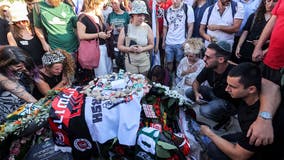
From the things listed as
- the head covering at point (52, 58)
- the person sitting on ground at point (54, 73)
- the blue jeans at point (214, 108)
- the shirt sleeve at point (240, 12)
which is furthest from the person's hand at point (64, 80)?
the shirt sleeve at point (240, 12)

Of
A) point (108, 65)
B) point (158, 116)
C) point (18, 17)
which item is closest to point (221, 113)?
point (158, 116)

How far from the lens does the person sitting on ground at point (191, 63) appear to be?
411 cm

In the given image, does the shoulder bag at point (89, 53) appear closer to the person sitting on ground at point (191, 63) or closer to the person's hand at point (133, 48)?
the person's hand at point (133, 48)

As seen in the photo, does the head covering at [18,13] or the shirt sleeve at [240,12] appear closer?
the head covering at [18,13]

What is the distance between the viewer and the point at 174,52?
4883 mm

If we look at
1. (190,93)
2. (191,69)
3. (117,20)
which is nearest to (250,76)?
(190,93)

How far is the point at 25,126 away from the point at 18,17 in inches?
85.8

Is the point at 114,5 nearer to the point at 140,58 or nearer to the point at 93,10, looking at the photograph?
the point at 93,10

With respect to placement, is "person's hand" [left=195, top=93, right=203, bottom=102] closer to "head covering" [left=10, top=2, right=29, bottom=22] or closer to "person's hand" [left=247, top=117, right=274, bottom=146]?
"person's hand" [left=247, top=117, right=274, bottom=146]

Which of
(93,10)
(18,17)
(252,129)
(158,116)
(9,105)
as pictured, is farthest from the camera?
(93,10)

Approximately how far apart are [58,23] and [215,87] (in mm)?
2703

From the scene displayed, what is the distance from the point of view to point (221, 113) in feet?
11.9

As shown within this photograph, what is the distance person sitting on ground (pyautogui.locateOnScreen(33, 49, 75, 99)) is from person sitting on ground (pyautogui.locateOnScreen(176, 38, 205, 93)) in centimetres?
181

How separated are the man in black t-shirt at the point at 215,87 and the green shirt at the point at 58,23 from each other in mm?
2231
